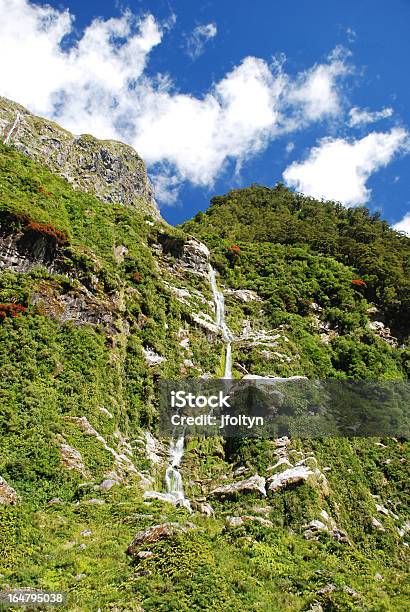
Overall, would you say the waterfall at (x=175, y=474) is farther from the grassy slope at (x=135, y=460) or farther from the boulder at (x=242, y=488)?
the boulder at (x=242, y=488)

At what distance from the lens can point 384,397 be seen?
39125mm

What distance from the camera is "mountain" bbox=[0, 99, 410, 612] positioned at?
14844 millimetres

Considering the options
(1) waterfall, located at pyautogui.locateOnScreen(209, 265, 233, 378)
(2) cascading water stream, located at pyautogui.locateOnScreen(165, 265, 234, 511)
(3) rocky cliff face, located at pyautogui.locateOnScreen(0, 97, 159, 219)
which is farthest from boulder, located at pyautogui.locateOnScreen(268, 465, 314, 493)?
(3) rocky cliff face, located at pyautogui.locateOnScreen(0, 97, 159, 219)

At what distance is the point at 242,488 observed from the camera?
2473 cm

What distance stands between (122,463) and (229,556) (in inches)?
355

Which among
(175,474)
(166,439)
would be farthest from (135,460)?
(166,439)

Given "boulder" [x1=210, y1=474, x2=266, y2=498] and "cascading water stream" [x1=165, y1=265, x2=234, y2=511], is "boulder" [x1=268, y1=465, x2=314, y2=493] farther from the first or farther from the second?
"cascading water stream" [x1=165, y1=265, x2=234, y2=511]

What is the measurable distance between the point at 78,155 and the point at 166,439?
109904mm

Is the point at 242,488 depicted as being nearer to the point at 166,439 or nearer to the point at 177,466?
the point at 177,466

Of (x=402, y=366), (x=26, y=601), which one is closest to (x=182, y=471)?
(x=26, y=601)

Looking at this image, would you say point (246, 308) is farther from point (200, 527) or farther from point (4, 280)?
point (200, 527)

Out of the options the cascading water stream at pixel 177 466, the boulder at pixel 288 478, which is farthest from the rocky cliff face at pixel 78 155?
the boulder at pixel 288 478

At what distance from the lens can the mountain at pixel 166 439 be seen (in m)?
14.8

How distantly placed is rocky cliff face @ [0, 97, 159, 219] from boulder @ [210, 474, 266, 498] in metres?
91.2
